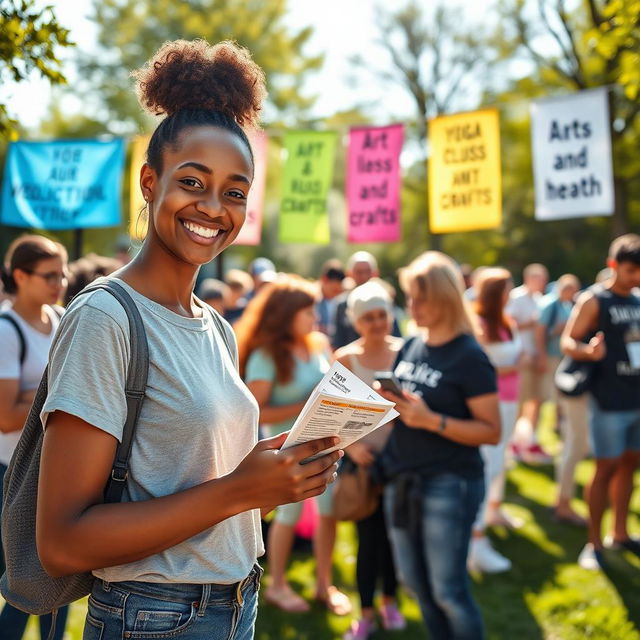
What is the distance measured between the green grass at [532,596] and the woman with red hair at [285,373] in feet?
0.51

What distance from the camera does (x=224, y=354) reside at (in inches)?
64.0

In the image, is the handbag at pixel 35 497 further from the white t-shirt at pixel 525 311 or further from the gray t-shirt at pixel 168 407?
the white t-shirt at pixel 525 311

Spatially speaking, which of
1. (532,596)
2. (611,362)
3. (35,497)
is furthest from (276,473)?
(611,362)

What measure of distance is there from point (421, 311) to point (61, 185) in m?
4.90

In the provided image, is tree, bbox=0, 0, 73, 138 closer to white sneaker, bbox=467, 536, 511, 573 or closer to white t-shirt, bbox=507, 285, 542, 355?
white sneaker, bbox=467, 536, 511, 573

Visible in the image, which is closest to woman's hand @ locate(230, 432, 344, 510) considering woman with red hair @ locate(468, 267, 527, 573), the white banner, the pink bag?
woman with red hair @ locate(468, 267, 527, 573)

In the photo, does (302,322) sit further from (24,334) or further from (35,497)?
(35,497)

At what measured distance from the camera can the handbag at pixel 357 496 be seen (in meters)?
3.97

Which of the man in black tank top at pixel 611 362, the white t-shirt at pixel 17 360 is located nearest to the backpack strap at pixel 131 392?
the white t-shirt at pixel 17 360

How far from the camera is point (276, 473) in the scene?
134cm

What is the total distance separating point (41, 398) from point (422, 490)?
2.14 metres

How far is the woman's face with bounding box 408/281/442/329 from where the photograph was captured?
329 centimetres

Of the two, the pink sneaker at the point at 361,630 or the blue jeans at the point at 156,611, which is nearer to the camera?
the blue jeans at the point at 156,611

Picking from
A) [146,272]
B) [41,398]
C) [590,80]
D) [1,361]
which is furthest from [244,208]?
[590,80]
